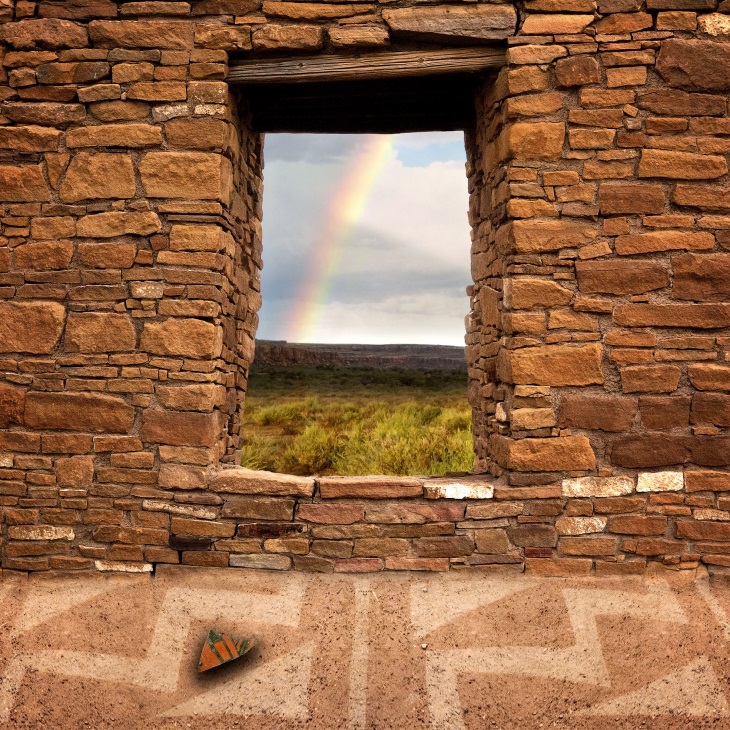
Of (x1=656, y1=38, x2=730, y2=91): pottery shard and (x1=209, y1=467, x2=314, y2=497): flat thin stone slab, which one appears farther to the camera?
(x1=209, y1=467, x2=314, y2=497): flat thin stone slab

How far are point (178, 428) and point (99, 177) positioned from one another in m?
1.59

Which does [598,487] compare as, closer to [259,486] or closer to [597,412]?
[597,412]

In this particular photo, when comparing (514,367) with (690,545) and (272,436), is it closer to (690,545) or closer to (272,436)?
(690,545)

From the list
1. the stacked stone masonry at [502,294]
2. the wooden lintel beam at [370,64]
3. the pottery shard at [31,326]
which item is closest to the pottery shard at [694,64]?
the stacked stone masonry at [502,294]

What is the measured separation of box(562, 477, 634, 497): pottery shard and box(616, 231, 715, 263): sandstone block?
133cm

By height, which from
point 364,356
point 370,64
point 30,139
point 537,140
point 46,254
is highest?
point 370,64

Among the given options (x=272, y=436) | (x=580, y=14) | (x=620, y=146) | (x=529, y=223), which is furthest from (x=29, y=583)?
(x=272, y=436)

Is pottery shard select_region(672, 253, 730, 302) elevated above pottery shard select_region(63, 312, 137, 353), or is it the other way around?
pottery shard select_region(672, 253, 730, 302)

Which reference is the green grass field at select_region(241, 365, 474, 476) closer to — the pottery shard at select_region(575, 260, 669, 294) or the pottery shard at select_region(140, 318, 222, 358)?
the pottery shard at select_region(575, 260, 669, 294)

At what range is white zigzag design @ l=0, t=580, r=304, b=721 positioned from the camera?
291cm

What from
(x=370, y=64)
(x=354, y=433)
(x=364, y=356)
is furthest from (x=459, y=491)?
(x=364, y=356)

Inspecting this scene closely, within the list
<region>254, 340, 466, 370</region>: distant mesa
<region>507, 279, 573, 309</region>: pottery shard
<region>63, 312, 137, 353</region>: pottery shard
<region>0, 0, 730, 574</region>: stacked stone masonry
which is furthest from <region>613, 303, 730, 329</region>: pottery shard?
<region>254, 340, 466, 370</region>: distant mesa

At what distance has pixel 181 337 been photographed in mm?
3389

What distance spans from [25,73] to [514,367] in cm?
344
